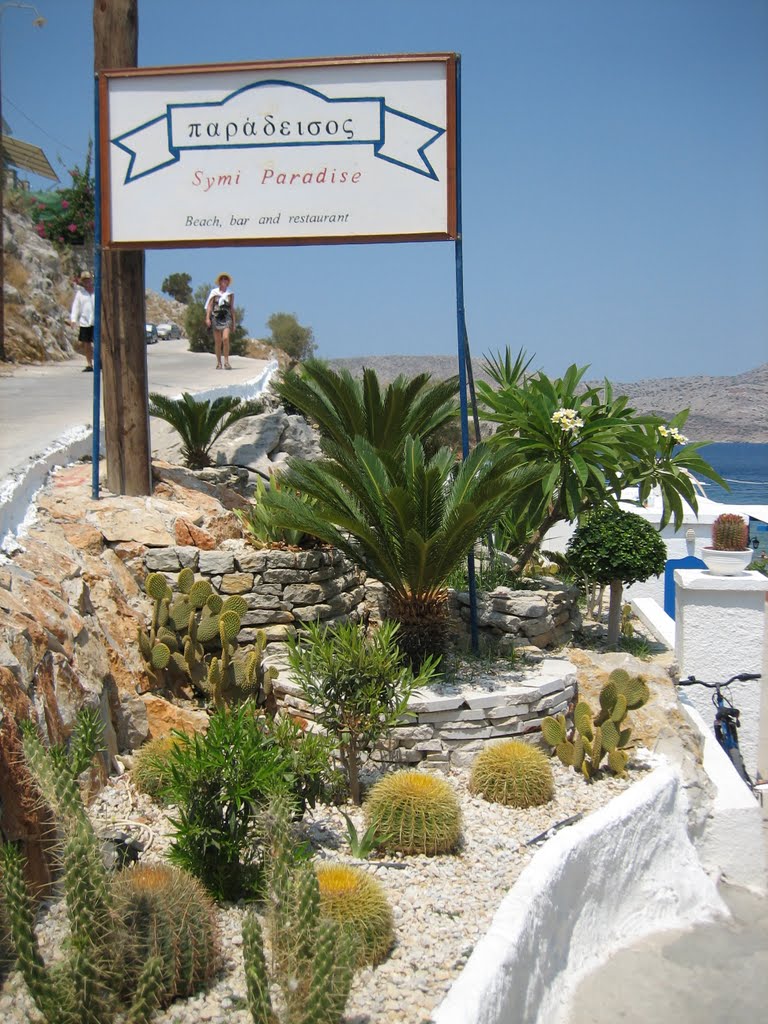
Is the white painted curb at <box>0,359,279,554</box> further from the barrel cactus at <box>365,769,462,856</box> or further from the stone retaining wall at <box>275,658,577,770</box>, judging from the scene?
the barrel cactus at <box>365,769,462,856</box>

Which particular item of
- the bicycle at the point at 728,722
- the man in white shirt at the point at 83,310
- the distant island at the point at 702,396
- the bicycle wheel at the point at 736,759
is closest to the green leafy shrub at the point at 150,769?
the bicycle at the point at 728,722

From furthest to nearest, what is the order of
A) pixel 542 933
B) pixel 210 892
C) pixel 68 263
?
pixel 68 263 → pixel 542 933 → pixel 210 892

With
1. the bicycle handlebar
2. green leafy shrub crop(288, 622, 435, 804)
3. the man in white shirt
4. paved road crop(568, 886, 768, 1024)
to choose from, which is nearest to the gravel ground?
green leafy shrub crop(288, 622, 435, 804)

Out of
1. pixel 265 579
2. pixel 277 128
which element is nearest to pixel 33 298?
pixel 277 128

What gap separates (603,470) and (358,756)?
4.28 meters

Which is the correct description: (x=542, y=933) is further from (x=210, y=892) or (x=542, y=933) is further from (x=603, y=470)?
(x=603, y=470)

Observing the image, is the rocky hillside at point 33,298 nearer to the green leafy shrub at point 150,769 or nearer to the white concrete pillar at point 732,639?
the white concrete pillar at point 732,639

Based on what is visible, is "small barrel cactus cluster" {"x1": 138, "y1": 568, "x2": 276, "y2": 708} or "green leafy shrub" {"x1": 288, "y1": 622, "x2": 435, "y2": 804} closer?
"green leafy shrub" {"x1": 288, "y1": 622, "x2": 435, "y2": 804}

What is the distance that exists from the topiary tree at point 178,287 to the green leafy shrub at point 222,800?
47584 millimetres

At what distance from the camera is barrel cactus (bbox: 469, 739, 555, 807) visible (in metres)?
6.42

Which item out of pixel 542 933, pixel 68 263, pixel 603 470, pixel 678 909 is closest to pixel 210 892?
pixel 542 933

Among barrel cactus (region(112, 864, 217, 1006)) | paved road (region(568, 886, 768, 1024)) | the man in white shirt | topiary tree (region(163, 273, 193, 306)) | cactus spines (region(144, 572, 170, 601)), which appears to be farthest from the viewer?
topiary tree (region(163, 273, 193, 306))

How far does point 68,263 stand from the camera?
33.8 metres

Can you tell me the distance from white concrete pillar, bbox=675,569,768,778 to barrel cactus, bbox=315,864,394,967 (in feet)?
19.3
